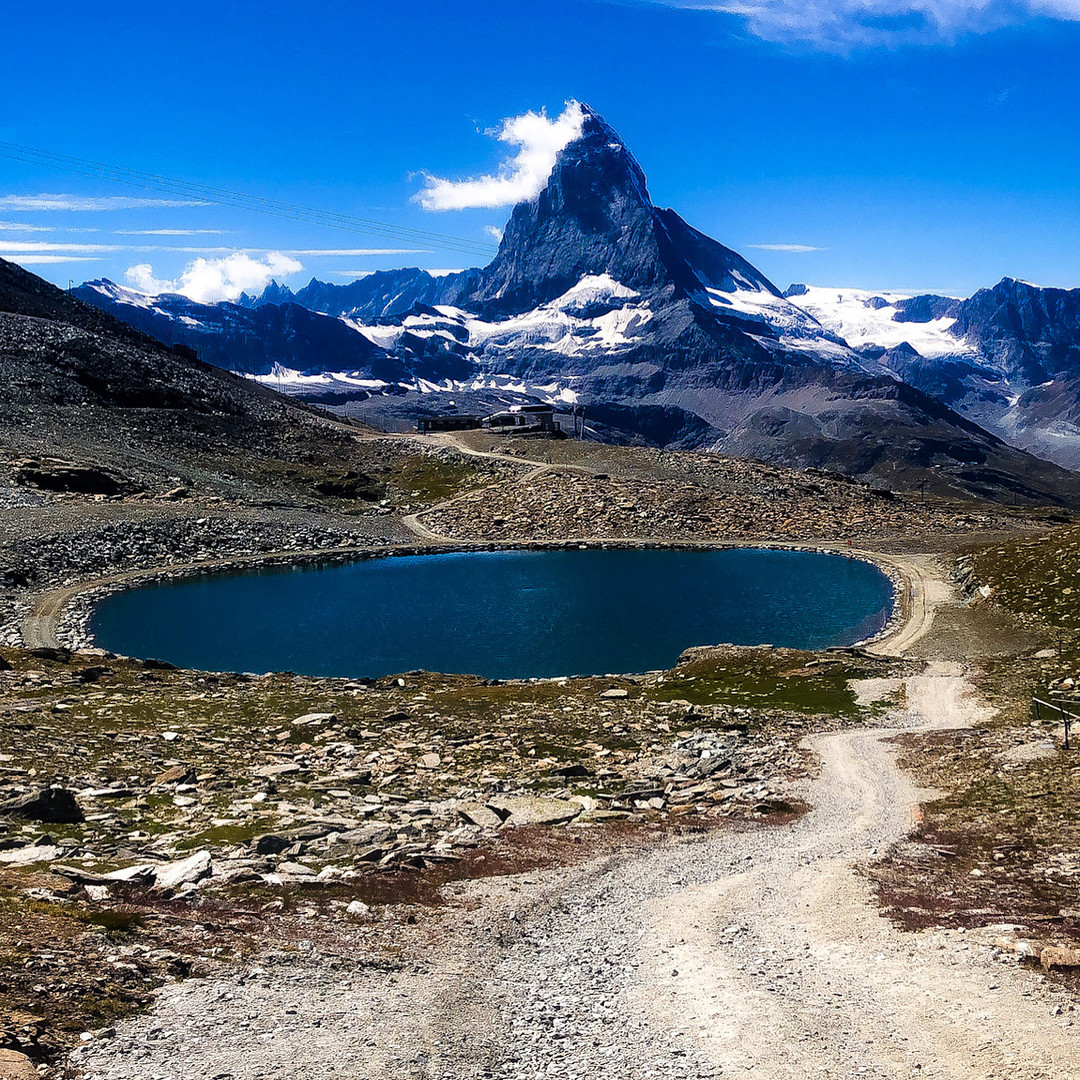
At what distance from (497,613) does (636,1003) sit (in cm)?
7247

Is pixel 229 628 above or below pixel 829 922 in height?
below

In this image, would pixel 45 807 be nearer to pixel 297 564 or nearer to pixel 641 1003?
pixel 641 1003

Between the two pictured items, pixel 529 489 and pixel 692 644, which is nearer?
pixel 692 644

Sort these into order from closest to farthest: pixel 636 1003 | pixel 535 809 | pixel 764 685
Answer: pixel 636 1003
pixel 535 809
pixel 764 685

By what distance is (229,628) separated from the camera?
8638cm

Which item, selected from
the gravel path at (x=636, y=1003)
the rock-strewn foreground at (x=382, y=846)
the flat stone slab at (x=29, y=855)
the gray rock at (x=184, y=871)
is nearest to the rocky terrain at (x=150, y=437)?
the rock-strewn foreground at (x=382, y=846)

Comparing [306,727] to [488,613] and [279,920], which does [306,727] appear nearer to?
[279,920]

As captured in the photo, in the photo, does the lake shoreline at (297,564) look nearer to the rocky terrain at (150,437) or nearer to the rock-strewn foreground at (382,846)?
the rock-strewn foreground at (382,846)

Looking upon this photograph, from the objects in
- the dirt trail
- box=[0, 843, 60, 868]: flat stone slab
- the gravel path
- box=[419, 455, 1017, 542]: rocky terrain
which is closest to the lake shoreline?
box=[419, 455, 1017, 542]: rocky terrain

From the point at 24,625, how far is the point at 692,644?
2169 inches

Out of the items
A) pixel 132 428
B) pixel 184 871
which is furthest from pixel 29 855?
pixel 132 428

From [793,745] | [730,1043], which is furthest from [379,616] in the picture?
[730,1043]

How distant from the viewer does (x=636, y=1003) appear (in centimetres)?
1950

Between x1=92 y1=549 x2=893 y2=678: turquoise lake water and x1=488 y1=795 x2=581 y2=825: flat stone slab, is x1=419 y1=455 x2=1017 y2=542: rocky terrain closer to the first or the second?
x1=92 y1=549 x2=893 y2=678: turquoise lake water
